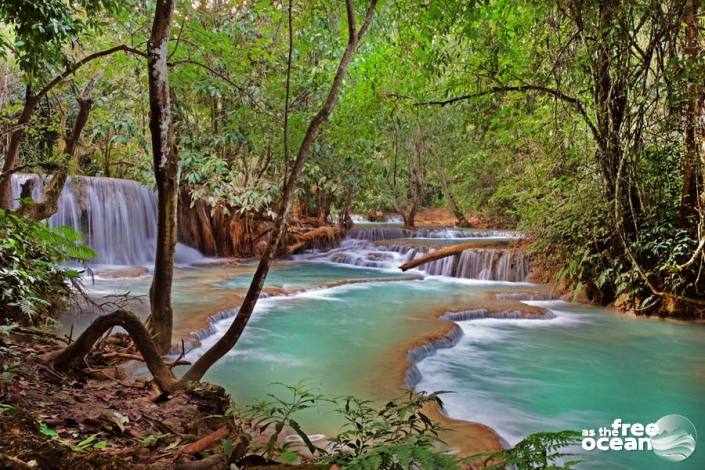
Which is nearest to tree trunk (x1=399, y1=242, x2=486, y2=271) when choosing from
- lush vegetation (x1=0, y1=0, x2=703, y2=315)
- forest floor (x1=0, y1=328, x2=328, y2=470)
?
lush vegetation (x1=0, y1=0, x2=703, y2=315)

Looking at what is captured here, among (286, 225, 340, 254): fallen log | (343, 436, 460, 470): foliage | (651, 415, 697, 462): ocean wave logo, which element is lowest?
(651, 415, 697, 462): ocean wave logo

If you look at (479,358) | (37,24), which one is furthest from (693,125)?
(37,24)

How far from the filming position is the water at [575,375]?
15.9ft

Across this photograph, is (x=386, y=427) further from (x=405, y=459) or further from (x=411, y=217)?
(x=411, y=217)

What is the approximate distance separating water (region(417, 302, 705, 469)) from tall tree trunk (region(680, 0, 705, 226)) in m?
2.07

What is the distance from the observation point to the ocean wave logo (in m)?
4.28

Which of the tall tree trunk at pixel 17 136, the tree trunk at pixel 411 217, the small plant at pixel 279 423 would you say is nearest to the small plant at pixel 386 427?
the small plant at pixel 279 423

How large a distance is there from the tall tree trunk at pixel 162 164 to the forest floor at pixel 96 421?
1.78 ft

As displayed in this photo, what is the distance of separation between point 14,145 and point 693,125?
30.2 feet

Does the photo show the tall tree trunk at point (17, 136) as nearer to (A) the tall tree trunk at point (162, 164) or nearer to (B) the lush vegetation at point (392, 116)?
(B) the lush vegetation at point (392, 116)

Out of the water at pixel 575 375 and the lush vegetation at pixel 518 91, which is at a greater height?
the lush vegetation at pixel 518 91

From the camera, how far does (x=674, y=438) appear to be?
4.75 meters

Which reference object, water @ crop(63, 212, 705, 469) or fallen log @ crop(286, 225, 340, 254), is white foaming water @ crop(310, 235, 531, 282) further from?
water @ crop(63, 212, 705, 469)

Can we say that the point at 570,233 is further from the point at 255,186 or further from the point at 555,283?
the point at 255,186
